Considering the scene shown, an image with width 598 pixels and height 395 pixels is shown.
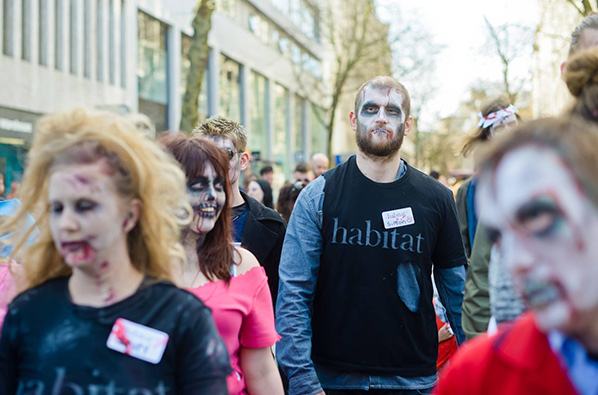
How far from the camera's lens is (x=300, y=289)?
3.83m

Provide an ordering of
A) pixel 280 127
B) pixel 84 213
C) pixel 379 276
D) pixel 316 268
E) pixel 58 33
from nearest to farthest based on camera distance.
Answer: pixel 84 213
pixel 379 276
pixel 316 268
pixel 58 33
pixel 280 127

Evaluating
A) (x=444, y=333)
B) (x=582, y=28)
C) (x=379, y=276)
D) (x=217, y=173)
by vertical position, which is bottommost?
(x=444, y=333)

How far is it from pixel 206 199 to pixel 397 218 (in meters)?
1.19

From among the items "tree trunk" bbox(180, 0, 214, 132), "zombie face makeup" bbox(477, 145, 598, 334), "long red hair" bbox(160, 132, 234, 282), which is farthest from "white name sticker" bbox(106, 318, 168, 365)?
"tree trunk" bbox(180, 0, 214, 132)

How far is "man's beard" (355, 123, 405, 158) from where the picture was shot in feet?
13.0

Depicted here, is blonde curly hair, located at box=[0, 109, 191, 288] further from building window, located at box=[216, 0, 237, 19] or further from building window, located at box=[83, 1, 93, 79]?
building window, located at box=[216, 0, 237, 19]

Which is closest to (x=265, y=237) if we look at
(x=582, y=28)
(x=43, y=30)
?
(x=582, y=28)

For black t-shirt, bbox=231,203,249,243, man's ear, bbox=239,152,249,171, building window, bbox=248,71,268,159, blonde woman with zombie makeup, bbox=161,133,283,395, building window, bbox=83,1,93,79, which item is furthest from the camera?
building window, bbox=248,71,268,159

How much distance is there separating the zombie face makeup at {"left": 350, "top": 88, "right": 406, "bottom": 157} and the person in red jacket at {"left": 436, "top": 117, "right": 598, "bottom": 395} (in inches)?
93.2

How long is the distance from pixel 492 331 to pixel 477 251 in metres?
0.69

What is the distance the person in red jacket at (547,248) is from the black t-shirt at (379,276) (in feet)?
7.05

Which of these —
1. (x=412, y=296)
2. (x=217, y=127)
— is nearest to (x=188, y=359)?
(x=412, y=296)

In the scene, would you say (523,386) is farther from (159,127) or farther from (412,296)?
(159,127)

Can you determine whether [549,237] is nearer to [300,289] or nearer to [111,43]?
[300,289]
